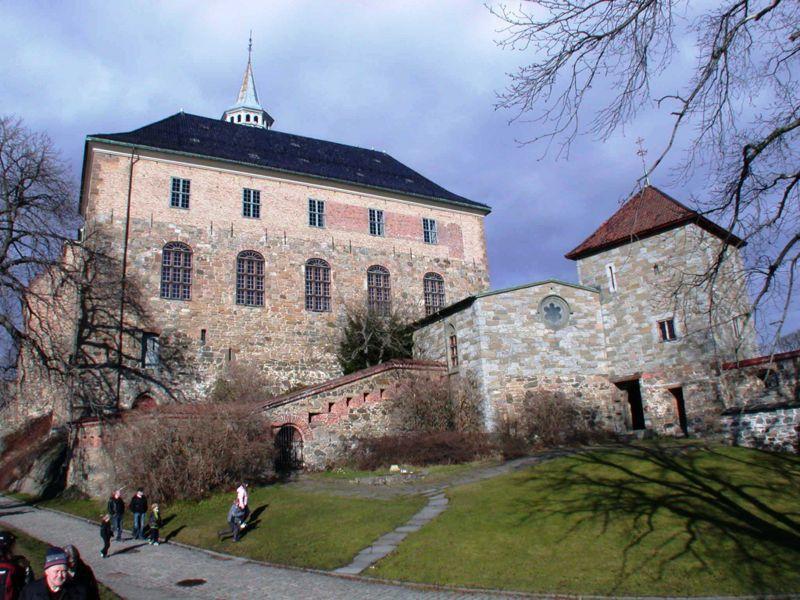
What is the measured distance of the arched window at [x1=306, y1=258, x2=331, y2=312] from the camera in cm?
3009

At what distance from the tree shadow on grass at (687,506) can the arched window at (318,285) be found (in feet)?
55.1

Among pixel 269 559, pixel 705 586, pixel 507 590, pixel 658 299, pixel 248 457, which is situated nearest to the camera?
pixel 705 586

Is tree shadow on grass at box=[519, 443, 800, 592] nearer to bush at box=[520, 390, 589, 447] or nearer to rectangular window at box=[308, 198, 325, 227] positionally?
bush at box=[520, 390, 589, 447]

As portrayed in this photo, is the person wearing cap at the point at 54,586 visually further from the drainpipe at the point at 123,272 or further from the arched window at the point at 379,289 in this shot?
the arched window at the point at 379,289

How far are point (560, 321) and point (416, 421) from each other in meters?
7.04

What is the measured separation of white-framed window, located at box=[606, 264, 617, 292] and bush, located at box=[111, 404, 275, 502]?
14.8 metres

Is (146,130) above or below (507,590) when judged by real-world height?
above

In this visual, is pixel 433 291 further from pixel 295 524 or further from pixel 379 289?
pixel 295 524

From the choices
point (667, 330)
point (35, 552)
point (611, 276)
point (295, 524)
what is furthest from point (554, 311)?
point (35, 552)

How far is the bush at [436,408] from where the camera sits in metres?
22.4

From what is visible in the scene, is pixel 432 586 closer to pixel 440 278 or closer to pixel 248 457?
pixel 248 457

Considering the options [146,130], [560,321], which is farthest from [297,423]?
[146,130]

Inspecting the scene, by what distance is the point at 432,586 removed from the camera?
9.34 meters

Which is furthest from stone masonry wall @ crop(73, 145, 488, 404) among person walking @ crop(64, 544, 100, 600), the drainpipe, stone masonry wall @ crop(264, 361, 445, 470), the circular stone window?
person walking @ crop(64, 544, 100, 600)
